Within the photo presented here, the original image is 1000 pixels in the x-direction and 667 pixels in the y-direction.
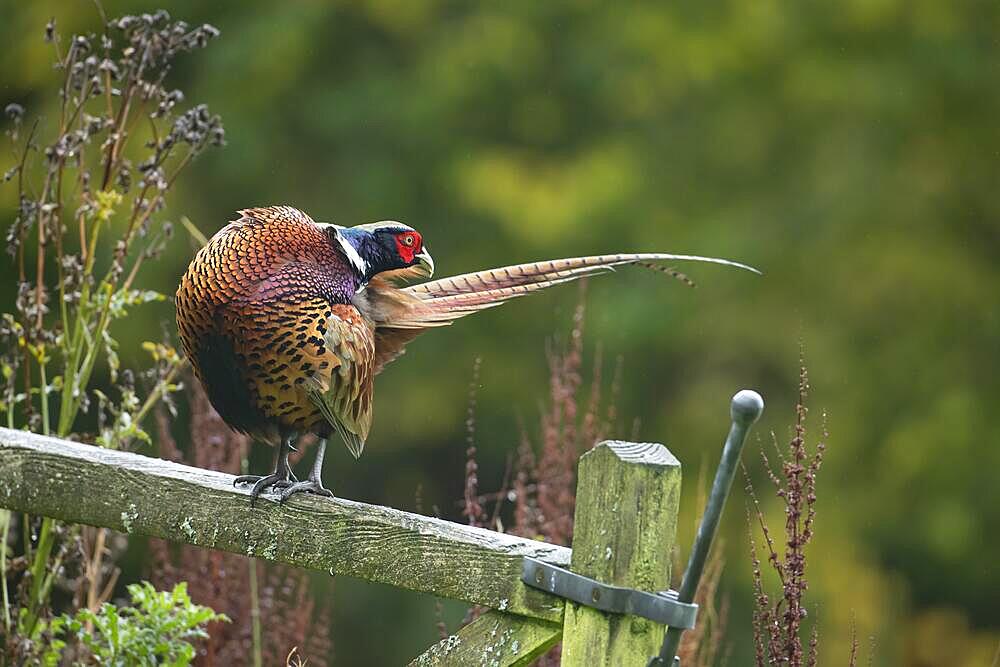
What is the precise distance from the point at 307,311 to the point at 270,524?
406 mm

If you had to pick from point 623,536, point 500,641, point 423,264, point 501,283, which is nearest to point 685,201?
point 423,264

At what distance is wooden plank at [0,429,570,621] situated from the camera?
2.17 meters

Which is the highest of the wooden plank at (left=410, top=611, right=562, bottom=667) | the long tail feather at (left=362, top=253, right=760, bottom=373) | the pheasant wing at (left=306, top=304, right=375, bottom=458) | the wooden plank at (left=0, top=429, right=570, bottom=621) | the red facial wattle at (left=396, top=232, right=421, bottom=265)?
the red facial wattle at (left=396, top=232, right=421, bottom=265)

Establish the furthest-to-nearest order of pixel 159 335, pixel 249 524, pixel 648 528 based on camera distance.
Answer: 1. pixel 159 335
2. pixel 249 524
3. pixel 648 528

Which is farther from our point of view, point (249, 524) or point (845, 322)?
point (845, 322)

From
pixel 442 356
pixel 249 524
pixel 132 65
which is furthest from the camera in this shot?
pixel 442 356

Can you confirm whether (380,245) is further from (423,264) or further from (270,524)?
(270,524)

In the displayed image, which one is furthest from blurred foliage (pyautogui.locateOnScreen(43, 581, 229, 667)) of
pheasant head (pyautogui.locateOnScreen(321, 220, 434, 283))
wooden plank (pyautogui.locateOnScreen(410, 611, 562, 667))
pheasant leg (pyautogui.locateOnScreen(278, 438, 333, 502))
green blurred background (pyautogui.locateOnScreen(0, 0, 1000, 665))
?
green blurred background (pyautogui.locateOnScreen(0, 0, 1000, 665))

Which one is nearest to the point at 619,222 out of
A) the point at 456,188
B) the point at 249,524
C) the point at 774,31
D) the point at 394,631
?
the point at 456,188

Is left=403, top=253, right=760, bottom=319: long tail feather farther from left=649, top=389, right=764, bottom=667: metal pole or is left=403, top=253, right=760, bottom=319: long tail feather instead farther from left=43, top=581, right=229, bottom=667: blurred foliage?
left=43, top=581, right=229, bottom=667: blurred foliage

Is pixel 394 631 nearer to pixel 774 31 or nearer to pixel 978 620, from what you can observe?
pixel 978 620

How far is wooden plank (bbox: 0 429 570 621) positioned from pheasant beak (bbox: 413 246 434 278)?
0.59m

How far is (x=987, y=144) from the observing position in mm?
8281

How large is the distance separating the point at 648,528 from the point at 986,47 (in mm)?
7030
